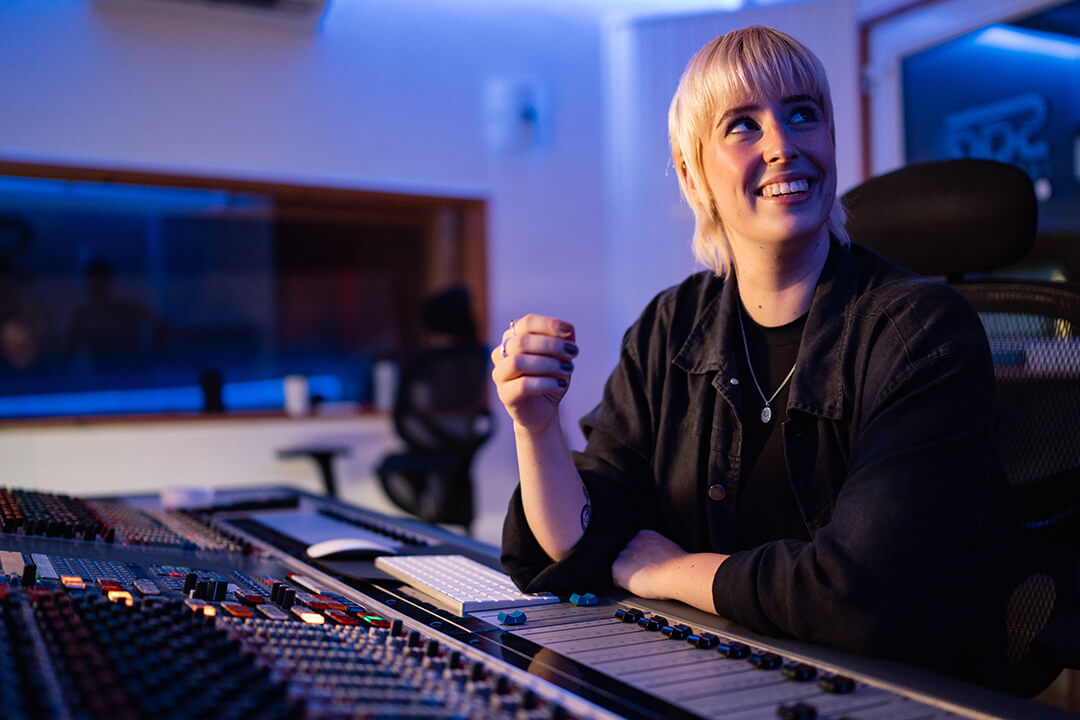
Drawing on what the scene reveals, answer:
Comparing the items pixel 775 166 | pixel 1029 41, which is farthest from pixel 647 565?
pixel 1029 41

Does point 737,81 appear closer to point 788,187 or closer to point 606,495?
point 788,187

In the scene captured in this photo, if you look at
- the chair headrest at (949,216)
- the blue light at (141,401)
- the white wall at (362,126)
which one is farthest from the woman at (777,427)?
the blue light at (141,401)

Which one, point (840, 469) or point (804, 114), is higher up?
point (804, 114)

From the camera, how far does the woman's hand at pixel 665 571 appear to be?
978 mm

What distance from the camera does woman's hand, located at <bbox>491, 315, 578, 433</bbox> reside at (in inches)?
37.9

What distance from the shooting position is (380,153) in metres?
4.39

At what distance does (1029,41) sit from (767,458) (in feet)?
10.2

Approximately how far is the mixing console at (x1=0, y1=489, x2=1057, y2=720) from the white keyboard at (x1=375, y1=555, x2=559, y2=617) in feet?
0.05

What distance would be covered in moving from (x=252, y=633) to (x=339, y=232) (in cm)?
458

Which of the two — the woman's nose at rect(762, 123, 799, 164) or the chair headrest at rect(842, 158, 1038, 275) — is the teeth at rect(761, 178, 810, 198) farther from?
the chair headrest at rect(842, 158, 1038, 275)

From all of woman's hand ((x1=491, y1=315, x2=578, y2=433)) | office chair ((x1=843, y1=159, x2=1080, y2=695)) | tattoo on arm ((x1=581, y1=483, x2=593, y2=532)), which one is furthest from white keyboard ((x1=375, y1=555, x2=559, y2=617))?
office chair ((x1=843, y1=159, x2=1080, y2=695))

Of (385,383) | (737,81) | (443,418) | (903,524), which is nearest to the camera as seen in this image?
(903,524)

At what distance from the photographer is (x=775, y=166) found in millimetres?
1133

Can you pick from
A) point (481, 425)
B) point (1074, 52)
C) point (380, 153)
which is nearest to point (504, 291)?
point (380, 153)
